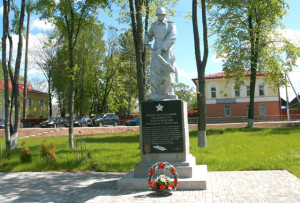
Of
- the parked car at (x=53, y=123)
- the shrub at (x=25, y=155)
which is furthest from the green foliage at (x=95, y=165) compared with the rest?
the parked car at (x=53, y=123)

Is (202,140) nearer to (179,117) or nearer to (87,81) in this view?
(179,117)

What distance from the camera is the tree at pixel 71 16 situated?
1432 cm

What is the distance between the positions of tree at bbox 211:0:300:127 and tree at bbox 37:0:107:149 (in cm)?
1100

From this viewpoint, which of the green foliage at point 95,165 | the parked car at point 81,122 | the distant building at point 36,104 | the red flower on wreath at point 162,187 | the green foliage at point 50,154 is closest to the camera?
the red flower on wreath at point 162,187

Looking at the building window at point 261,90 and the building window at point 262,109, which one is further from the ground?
the building window at point 261,90

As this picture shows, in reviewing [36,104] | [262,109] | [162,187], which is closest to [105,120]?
[262,109]

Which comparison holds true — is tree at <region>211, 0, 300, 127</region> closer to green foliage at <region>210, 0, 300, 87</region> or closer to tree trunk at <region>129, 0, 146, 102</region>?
green foliage at <region>210, 0, 300, 87</region>

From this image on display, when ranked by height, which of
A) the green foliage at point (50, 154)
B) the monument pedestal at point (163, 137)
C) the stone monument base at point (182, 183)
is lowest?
the stone monument base at point (182, 183)

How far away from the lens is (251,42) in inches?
951

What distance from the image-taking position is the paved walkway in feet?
19.0

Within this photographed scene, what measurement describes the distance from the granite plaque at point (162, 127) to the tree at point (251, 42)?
17.2m

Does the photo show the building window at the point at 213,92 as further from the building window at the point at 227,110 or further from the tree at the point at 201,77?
the tree at the point at 201,77

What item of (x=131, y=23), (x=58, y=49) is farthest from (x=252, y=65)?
(x=58, y=49)

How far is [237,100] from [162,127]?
1501 inches
